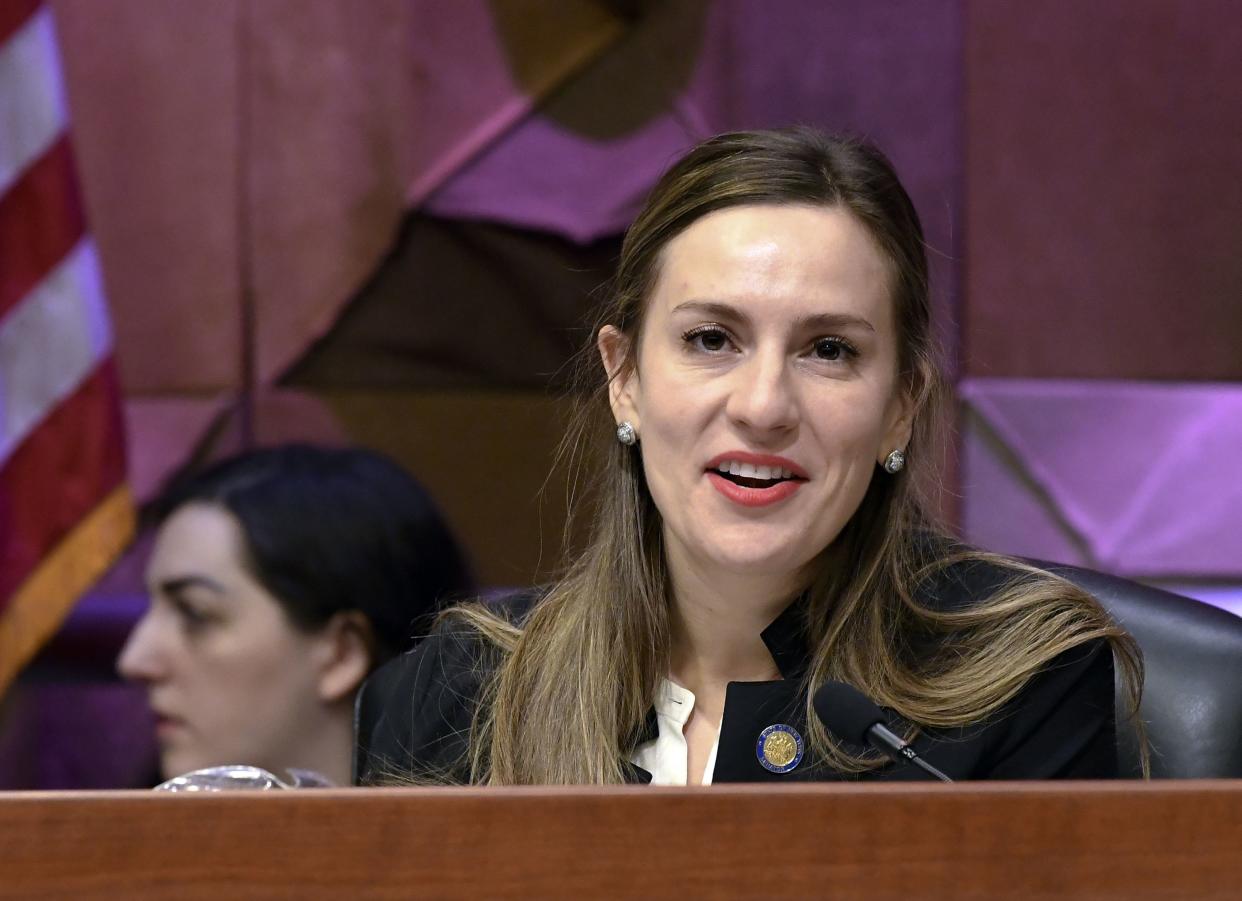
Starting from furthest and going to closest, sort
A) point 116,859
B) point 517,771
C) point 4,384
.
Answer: point 4,384 < point 517,771 < point 116,859

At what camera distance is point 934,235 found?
2.57 metres

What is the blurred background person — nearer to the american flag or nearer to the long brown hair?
the american flag

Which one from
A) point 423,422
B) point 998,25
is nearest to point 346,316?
point 423,422

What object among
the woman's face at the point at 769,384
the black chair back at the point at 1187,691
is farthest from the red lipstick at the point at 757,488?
the black chair back at the point at 1187,691

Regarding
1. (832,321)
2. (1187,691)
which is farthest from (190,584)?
(1187,691)

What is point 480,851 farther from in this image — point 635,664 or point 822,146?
point 822,146

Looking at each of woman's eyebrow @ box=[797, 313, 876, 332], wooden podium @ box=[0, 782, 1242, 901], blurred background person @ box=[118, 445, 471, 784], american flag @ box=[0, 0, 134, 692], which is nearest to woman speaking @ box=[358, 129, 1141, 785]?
woman's eyebrow @ box=[797, 313, 876, 332]

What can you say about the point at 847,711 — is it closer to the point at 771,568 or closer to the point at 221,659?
the point at 771,568

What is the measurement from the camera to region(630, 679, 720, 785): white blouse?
1.37 metres

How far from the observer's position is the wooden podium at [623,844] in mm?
708

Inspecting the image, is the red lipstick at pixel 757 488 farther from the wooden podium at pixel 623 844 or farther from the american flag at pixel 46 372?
the american flag at pixel 46 372

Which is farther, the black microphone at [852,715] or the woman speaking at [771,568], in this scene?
the woman speaking at [771,568]

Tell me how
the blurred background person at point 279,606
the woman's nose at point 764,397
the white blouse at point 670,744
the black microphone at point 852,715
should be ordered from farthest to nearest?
the blurred background person at point 279,606, the white blouse at point 670,744, the woman's nose at point 764,397, the black microphone at point 852,715

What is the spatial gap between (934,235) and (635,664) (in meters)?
1.37
